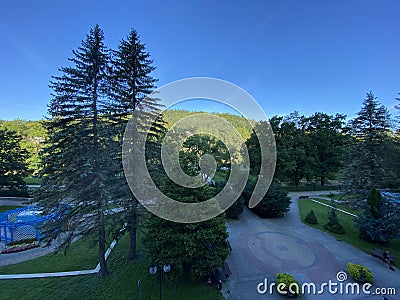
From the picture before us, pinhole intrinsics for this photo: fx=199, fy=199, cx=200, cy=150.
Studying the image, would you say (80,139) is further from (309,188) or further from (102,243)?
(309,188)

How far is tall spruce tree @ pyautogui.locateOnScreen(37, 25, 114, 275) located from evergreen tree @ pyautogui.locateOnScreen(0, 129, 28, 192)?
711 inches

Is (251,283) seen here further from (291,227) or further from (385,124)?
(385,124)

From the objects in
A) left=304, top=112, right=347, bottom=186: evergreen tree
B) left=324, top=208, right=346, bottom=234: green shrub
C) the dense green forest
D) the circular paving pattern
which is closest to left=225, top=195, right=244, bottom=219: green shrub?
the circular paving pattern

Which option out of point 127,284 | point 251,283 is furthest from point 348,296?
point 127,284

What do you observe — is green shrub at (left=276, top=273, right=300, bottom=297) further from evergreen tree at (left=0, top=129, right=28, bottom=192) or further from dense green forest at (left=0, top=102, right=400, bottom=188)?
evergreen tree at (left=0, top=129, right=28, bottom=192)

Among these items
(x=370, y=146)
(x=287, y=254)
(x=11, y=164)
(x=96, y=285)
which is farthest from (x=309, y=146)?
(x=11, y=164)

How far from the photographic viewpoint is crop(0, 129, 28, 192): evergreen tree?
69.0 ft

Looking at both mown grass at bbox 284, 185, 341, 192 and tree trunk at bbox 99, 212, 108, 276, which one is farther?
mown grass at bbox 284, 185, 341, 192

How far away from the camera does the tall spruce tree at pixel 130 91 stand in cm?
923

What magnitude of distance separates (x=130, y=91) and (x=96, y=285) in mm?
9006

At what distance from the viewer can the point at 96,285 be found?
883cm

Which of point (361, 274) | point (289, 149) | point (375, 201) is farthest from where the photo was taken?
point (289, 149)

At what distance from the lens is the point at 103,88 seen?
8.56 m

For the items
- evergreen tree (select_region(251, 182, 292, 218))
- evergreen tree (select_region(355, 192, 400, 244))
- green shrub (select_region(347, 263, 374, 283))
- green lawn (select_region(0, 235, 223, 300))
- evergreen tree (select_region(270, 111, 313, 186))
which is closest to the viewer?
green lawn (select_region(0, 235, 223, 300))
